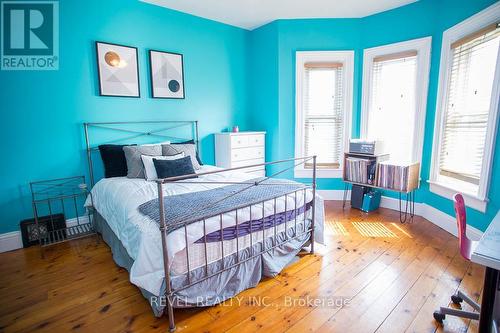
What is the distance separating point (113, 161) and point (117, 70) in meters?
1.05

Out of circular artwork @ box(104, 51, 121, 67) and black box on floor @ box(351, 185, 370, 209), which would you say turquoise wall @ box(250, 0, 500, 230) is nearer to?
black box on floor @ box(351, 185, 370, 209)

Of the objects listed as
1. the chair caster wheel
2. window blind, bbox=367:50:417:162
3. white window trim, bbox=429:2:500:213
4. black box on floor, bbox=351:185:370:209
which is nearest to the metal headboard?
black box on floor, bbox=351:185:370:209

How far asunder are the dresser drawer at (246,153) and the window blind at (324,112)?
714 millimetres

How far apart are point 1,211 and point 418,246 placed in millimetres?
4097

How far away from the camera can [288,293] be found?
6.40ft

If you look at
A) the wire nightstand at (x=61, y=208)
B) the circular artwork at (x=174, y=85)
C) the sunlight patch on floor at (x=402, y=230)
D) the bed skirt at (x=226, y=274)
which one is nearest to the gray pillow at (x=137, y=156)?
the wire nightstand at (x=61, y=208)

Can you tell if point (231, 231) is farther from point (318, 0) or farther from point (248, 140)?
point (318, 0)

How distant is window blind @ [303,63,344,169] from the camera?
154 inches

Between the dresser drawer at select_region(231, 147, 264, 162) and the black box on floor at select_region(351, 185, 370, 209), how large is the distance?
57.0 inches

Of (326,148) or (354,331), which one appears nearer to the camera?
(354,331)

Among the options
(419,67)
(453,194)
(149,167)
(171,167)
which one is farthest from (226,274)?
(419,67)

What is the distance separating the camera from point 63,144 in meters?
2.83

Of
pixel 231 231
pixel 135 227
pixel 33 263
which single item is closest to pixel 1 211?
pixel 33 263

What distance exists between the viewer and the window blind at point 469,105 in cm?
246
